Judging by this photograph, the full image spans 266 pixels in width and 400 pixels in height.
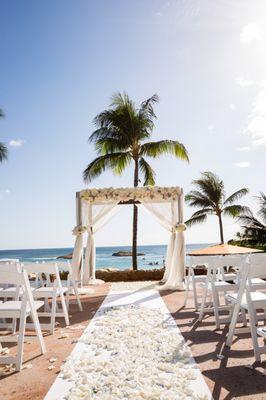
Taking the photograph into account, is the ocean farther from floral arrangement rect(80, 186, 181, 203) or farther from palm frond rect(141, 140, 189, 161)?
floral arrangement rect(80, 186, 181, 203)

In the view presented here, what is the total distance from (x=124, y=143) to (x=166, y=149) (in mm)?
1891

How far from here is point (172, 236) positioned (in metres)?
9.48

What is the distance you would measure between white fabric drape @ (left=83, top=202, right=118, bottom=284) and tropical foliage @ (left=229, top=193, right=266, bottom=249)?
10535 millimetres

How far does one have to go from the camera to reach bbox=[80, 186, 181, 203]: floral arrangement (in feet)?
31.0

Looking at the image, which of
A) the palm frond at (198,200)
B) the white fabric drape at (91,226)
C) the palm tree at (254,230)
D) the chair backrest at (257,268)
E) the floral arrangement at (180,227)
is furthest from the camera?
the palm frond at (198,200)

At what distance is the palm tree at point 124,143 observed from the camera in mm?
13773

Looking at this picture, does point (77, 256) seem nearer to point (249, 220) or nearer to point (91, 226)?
point (91, 226)

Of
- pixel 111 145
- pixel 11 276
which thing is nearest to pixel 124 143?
pixel 111 145

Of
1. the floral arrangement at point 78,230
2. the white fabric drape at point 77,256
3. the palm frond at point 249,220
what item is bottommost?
the white fabric drape at point 77,256

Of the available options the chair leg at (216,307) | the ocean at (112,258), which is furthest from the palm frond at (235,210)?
the ocean at (112,258)

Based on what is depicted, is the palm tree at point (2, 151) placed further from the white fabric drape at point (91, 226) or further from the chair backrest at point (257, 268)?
the chair backrest at point (257, 268)

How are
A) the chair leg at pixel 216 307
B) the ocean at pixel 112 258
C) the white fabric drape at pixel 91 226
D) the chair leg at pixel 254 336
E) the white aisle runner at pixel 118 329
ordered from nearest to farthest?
the white aisle runner at pixel 118 329 → the chair leg at pixel 254 336 → the chair leg at pixel 216 307 → the white fabric drape at pixel 91 226 → the ocean at pixel 112 258

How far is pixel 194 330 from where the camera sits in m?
4.29

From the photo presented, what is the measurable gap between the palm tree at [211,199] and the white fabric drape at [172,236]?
36.8 feet
